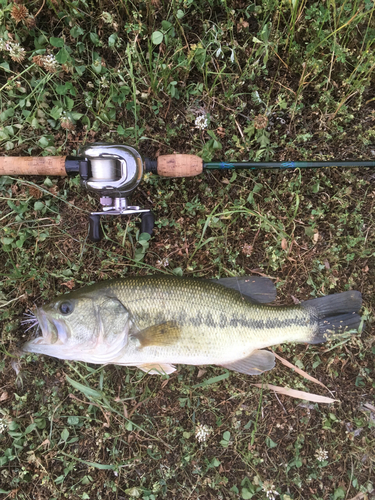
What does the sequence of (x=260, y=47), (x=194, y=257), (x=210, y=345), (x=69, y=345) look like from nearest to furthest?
(x=69, y=345)
(x=210, y=345)
(x=260, y=47)
(x=194, y=257)

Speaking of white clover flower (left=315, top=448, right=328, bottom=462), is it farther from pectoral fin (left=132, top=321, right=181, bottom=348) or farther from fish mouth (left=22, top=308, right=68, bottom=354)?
fish mouth (left=22, top=308, right=68, bottom=354)

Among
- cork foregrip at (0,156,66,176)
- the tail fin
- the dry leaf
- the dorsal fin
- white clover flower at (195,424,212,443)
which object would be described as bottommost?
white clover flower at (195,424,212,443)

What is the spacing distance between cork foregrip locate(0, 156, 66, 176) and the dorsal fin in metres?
1.53

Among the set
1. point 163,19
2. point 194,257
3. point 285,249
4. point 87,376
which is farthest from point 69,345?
point 163,19

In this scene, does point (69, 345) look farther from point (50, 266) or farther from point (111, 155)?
point (111, 155)

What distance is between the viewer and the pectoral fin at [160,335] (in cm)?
218

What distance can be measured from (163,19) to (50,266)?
2.34 m

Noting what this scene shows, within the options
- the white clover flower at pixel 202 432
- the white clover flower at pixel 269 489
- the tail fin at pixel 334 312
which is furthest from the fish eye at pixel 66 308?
→ the white clover flower at pixel 269 489

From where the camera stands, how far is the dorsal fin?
2410 mm

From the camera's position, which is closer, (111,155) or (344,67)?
(111,155)

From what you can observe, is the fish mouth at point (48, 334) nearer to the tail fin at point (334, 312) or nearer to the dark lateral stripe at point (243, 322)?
the dark lateral stripe at point (243, 322)

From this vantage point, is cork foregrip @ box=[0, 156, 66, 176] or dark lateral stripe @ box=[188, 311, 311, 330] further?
cork foregrip @ box=[0, 156, 66, 176]

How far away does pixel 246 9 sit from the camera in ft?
8.54

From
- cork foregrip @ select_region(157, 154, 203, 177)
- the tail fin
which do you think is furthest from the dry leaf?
cork foregrip @ select_region(157, 154, 203, 177)
